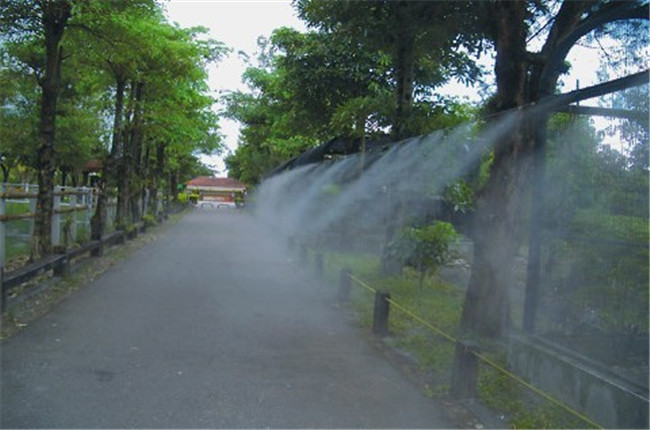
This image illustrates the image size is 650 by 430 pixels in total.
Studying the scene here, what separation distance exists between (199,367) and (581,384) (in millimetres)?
3275

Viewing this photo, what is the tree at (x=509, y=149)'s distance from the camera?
6.23 metres

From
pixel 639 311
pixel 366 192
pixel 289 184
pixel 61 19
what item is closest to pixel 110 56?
pixel 61 19

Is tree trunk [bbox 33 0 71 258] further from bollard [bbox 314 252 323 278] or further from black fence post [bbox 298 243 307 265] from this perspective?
black fence post [bbox 298 243 307 265]

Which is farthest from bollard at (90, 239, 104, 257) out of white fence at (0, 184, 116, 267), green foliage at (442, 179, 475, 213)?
green foliage at (442, 179, 475, 213)

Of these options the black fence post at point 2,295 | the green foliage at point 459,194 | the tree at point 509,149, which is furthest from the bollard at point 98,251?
the tree at point 509,149

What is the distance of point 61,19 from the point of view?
9.59m

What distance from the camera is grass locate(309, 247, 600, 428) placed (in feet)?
15.2

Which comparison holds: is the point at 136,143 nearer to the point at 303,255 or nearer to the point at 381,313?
the point at 303,255

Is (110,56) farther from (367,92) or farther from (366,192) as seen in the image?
(366,192)

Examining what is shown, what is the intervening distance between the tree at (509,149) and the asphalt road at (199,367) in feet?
4.54

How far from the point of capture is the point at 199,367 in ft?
18.4

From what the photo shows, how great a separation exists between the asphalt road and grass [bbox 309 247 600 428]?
0.38 metres

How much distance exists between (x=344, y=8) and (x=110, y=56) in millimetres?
5754

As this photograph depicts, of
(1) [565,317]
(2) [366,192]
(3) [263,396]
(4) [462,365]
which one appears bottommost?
(3) [263,396]
